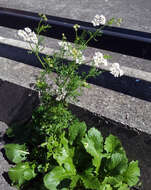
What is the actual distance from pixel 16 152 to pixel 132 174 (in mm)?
1122

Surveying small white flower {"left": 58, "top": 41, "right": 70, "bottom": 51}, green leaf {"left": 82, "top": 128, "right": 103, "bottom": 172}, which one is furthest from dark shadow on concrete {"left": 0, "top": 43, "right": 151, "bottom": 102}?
green leaf {"left": 82, "top": 128, "right": 103, "bottom": 172}

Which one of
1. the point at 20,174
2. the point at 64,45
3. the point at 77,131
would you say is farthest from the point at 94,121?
the point at 20,174

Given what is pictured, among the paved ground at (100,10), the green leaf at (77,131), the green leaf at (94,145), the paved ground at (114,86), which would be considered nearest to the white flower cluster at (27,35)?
the paved ground at (114,86)

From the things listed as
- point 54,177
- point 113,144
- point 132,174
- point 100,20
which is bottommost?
point 54,177

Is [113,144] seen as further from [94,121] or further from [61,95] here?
[61,95]

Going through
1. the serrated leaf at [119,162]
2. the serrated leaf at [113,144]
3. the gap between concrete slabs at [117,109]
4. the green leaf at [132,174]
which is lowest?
the green leaf at [132,174]

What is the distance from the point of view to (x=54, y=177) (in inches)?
73.5

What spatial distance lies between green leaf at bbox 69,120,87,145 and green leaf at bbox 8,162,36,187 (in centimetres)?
48

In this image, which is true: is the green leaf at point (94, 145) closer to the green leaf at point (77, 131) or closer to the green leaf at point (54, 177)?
the green leaf at point (77, 131)

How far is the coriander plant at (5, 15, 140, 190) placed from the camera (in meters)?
1.85

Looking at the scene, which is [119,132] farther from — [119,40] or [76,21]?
[76,21]

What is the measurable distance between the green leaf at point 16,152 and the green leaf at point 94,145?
26.3 inches

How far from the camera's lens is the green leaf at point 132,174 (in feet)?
6.36

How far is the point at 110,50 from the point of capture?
2.61m
